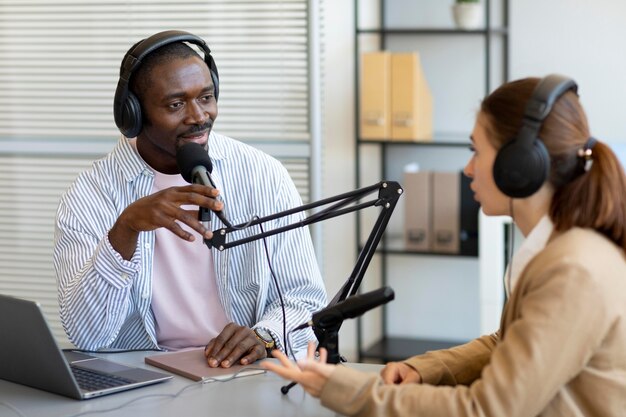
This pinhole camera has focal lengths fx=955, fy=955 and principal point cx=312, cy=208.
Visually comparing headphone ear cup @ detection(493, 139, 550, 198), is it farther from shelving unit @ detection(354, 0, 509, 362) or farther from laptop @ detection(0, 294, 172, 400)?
shelving unit @ detection(354, 0, 509, 362)

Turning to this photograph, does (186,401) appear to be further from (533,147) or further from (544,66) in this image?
(544,66)

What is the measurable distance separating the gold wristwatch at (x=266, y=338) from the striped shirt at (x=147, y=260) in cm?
9

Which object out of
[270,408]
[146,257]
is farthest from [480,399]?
[146,257]

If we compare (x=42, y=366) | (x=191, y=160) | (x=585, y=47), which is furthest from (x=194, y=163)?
(x=585, y=47)

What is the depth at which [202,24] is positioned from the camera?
3.23m

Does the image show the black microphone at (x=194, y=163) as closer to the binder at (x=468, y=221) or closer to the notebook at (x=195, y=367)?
the notebook at (x=195, y=367)

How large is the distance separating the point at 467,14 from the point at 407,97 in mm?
389

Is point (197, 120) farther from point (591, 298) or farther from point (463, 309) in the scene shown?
point (463, 309)

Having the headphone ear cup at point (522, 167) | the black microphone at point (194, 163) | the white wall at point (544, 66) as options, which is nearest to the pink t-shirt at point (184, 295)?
the black microphone at point (194, 163)

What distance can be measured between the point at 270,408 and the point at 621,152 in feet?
7.38

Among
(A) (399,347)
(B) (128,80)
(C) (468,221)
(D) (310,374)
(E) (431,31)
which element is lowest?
(A) (399,347)

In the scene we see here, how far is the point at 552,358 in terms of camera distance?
3.90 feet

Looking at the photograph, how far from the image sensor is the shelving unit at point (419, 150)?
334cm

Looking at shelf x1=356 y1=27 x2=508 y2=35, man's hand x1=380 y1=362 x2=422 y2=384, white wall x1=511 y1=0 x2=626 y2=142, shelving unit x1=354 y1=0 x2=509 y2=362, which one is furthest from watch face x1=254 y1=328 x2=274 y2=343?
white wall x1=511 y1=0 x2=626 y2=142
